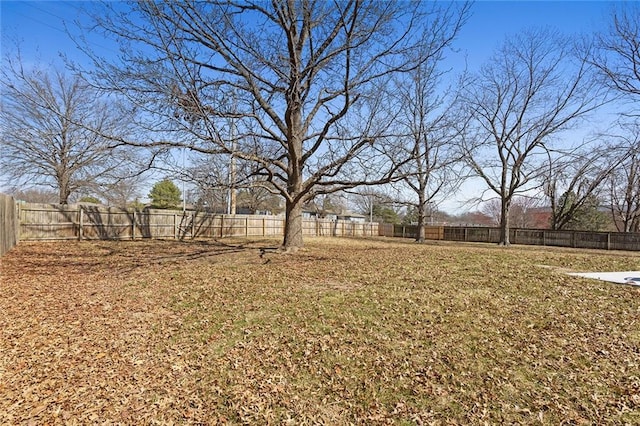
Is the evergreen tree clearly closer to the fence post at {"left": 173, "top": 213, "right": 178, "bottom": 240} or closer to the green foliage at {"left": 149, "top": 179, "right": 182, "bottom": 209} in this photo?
the fence post at {"left": 173, "top": 213, "right": 178, "bottom": 240}

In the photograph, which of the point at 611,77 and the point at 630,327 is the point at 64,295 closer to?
the point at 630,327

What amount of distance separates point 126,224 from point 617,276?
1683cm

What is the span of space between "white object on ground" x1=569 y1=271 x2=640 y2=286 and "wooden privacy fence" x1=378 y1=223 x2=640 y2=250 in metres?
13.8

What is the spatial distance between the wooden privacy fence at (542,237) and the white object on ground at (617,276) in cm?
1383

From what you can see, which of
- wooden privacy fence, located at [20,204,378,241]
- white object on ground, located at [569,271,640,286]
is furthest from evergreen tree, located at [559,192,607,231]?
wooden privacy fence, located at [20,204,378,241]

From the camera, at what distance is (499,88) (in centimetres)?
1941

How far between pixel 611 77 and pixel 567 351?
15.1m

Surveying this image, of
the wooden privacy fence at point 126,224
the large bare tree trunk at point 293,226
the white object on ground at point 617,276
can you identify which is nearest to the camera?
the white object on ground at point 617,276

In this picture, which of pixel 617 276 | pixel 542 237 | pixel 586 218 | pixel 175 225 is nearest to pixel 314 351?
pixel 617 276

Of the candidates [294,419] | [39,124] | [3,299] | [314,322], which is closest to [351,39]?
[314,322]

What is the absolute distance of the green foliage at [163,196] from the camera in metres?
31.3

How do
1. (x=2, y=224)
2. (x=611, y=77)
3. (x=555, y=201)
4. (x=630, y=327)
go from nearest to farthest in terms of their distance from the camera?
(x=630, y=327)
(x=2, y=224)
(x=611, y=77)
(x=555, y=201)

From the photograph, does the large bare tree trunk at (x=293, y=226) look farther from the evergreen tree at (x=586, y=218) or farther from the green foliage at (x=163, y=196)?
the green foliage at (x=163, y=196)

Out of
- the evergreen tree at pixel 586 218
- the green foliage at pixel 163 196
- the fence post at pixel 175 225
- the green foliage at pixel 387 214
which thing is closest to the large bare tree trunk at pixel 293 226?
the fence post at pixel 175 225
